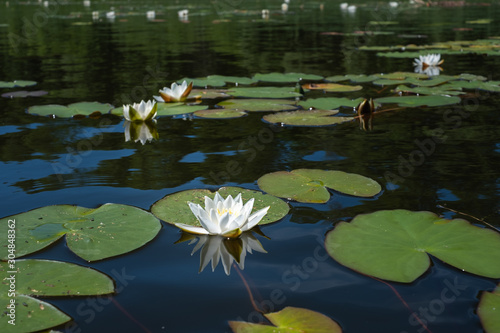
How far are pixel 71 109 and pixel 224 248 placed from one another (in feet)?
9.50

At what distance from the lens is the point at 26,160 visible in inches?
122

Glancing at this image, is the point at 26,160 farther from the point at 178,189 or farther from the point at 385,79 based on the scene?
the point at 385,79

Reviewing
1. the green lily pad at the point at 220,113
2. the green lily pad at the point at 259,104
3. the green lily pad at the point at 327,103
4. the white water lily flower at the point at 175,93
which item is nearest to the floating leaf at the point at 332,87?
the green lily pad at the point at 327,103

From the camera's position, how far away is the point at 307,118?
3.95m

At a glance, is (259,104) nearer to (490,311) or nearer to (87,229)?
(87,229)

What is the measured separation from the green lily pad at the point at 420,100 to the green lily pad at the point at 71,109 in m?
2.52

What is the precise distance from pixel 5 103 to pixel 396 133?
3.72m

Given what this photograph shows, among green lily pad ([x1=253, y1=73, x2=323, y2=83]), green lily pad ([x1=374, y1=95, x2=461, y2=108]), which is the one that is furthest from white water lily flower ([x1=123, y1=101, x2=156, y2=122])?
green lily pad ([x1=374, y1=95, x2=461, y2=108])

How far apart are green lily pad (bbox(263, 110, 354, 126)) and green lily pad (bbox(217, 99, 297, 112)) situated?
246 mm

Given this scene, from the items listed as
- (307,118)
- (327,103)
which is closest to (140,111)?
(307,118)

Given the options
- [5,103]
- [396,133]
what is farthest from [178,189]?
[5,103]

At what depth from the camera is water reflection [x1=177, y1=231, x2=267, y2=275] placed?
1892 mm

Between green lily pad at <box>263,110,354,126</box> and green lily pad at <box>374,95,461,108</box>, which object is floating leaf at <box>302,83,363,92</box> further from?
green lily pad at <box>263,110,354,126</box>

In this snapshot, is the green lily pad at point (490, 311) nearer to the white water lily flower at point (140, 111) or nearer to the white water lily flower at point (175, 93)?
the white water lily flower at point (140, 111)
